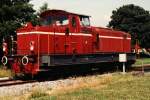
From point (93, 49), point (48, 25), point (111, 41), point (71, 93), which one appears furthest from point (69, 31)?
point (71, 93)

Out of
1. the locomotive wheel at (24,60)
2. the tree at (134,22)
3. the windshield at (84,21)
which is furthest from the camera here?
the tree at (134,22)

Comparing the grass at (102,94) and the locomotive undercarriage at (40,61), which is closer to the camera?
the grass at (102,94)

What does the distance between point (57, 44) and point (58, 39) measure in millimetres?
260

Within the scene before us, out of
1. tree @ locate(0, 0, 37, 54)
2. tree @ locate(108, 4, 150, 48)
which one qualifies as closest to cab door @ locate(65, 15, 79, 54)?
tree @ locate(0, 0, 37, 54)

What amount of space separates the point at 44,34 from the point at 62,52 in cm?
156

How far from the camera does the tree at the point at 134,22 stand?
193ft

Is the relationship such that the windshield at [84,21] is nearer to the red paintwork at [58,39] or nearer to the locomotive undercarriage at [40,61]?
the red paintwork at [58,39]

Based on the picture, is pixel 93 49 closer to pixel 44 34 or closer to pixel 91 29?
pixel 91 29

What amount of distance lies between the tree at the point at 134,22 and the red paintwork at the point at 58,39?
112ft

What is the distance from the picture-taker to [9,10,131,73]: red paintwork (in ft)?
67.1

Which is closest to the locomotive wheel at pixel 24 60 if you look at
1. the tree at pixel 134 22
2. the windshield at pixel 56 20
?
the windshield at pixel 56 20

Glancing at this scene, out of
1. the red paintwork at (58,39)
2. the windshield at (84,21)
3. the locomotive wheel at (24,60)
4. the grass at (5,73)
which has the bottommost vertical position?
the grass at (5,73)

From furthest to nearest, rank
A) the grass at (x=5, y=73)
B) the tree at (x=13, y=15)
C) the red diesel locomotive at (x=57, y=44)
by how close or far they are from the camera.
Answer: the tree at (x=13, y=15), the grass at (x=5, y=73), the red diesel locomotive at (x=57, y=44)

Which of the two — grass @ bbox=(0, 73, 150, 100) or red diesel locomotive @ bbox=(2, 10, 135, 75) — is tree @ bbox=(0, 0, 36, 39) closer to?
red diesel locomotive @ bbox=(2, 10, 135, 75)
